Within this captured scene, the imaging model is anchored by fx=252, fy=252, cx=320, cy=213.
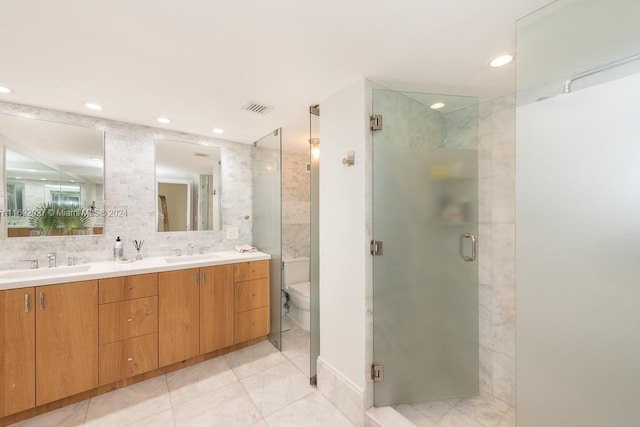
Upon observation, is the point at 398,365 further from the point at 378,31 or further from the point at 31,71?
the point at 31,71

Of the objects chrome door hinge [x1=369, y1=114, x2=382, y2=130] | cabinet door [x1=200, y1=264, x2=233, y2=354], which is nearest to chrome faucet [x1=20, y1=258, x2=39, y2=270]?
cabinet door [x1=200, y1=264, x2=233, y2=354]

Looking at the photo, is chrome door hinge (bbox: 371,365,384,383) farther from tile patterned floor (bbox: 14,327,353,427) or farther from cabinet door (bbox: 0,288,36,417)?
cabinet door (bbox: 0,288,36,417)

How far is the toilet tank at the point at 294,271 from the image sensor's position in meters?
3.07

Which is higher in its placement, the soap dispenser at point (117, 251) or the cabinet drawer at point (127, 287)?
the soap dispenser at point (117, 251)

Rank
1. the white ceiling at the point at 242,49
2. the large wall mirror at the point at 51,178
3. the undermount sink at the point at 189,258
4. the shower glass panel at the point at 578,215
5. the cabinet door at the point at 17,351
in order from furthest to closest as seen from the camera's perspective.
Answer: the undermount sink at the point at 189,258, the large wall mirror at the point at 51,178, the cabinet door at the point at 17,351, the white ceiling at the point at 242,49, the shower glass panel at the point at 578,215

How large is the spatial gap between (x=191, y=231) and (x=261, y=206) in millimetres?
818

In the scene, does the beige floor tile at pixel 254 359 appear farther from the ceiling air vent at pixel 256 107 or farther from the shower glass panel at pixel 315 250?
the ceiling air vent at pixel 256 107

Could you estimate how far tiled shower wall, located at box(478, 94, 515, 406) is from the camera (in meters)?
1.85

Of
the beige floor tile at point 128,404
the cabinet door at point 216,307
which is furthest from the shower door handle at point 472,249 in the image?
the beige floor tile at point 128,404

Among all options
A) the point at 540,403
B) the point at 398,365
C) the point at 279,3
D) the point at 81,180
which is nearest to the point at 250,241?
the point at 81,180

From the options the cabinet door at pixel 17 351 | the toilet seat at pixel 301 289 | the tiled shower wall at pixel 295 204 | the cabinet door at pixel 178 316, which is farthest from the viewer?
the tiled shower wall at pixel 295 204

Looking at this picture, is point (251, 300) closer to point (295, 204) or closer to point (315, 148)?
point (295, 204)

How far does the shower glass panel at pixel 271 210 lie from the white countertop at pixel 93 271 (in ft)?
1.10

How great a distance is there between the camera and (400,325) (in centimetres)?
174
